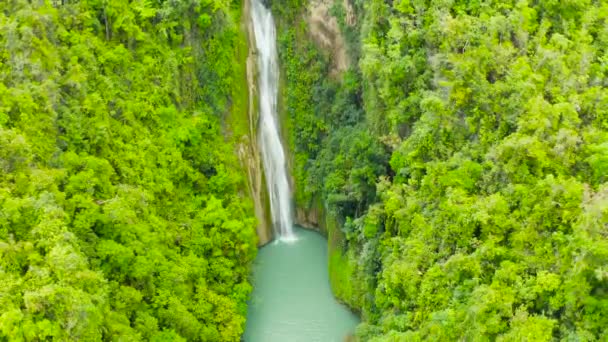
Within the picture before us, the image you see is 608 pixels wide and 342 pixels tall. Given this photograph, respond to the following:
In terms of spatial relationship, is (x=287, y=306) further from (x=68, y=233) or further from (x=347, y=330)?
(x=68, y=233)

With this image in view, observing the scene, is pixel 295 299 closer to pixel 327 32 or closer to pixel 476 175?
pixel 476 175

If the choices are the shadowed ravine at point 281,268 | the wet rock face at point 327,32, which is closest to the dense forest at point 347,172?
the wet rock face at point 327,32

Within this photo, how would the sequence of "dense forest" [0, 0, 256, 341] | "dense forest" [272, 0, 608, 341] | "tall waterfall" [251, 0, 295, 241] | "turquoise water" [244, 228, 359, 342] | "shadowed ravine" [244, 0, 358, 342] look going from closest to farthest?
"dense forest" [272, 0, 608, 341] < "dense forest" [0, 0, 256, 341] < "turquoise water" [244, 228, 359, 342] < "shadowed ravine" [244, 0, 358, 342] < "tall waterfall" [251, 0, 295, 241]

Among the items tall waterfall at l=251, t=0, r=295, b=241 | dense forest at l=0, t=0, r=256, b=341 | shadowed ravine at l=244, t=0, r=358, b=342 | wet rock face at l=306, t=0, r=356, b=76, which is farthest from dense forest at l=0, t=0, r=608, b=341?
tall waterfall at l=251, t=0, r=295, b=241

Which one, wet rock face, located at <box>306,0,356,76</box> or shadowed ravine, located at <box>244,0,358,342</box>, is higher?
wet rock face, located at <box>306,0,356,76</box>

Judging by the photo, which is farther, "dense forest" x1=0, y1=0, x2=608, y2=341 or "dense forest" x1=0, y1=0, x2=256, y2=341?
"dense forest" x1=0, y1=0, x2=256, y2=341

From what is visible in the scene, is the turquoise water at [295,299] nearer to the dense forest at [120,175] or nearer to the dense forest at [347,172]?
the dense forest at [347,172]

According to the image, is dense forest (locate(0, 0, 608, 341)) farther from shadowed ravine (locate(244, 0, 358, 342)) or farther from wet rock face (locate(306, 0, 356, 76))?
shadowed ravine (locate(244, 0, 358, 342))

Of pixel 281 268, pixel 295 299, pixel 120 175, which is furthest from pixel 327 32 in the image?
pixel 120 175
